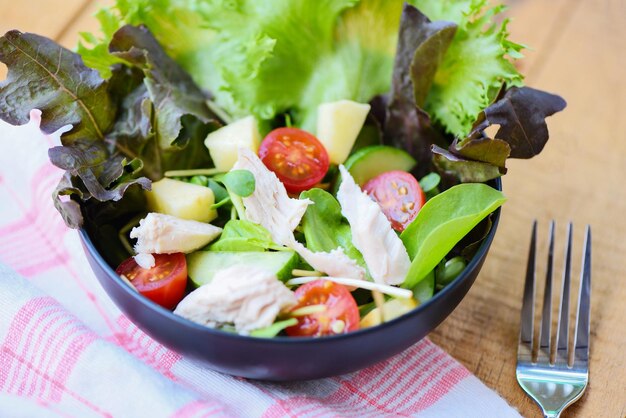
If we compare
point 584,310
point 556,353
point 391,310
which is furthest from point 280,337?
point 584,310

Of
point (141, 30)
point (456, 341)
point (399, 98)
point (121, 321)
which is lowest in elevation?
point (456, 341)

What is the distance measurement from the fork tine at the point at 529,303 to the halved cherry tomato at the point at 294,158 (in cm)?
58

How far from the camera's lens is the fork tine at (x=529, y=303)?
1830mm

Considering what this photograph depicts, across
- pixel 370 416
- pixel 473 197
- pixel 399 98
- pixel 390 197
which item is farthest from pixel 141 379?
pixel 399 98

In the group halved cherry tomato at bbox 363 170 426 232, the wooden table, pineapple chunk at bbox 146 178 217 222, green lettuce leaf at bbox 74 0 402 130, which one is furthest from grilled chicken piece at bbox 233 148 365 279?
the wooden table

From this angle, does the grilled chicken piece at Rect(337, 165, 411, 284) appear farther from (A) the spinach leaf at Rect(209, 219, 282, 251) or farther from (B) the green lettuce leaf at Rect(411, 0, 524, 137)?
(B) the green lettuce leaf at Rect(411, 0, 524, 137)

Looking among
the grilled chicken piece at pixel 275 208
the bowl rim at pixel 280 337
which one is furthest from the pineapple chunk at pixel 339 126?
A: the bowl rim at pixel 280 337

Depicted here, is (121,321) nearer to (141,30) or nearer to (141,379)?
(141,379)

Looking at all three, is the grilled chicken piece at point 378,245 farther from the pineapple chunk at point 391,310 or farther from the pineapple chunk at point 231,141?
the pineapple chunk at point 231,141

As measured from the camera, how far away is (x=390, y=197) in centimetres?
181

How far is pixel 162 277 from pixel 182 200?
0.67 feet

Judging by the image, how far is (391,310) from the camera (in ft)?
5.12

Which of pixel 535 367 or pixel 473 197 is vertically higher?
pixel 473 197

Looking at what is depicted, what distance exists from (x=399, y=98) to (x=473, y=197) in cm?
42
